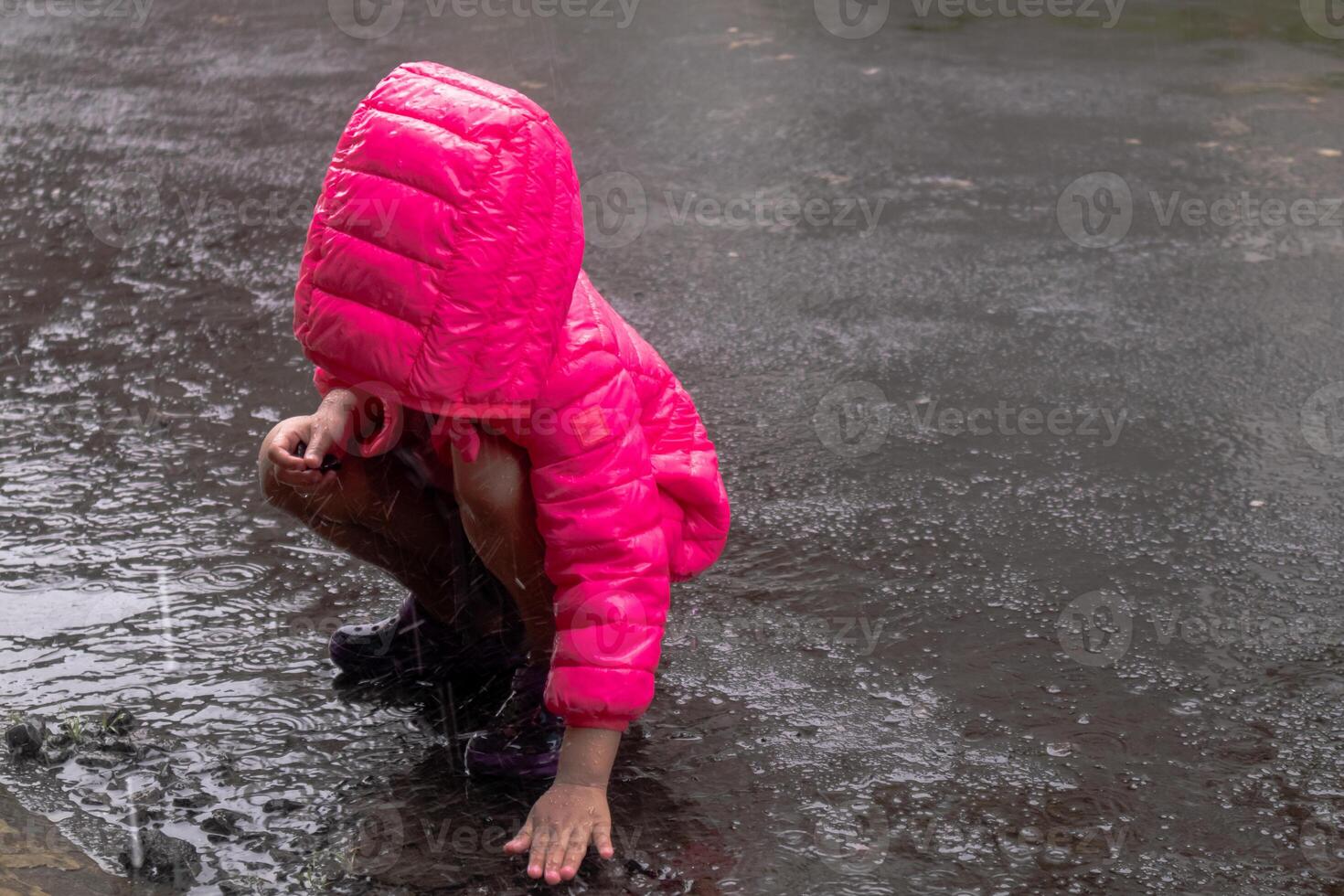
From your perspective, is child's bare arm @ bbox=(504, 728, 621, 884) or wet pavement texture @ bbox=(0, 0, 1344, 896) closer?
child's bare arm @ bbox=(504, 728, 621, 884)

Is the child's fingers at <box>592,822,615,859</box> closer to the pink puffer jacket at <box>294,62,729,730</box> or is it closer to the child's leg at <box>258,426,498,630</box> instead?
the pink puffer jacket at <box>294,62,729,730</box>

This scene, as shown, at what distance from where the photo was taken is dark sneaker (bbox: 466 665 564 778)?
2238 millimetres

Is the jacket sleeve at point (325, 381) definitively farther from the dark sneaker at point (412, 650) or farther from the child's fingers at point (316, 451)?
the dark sneaker at point (412, 650)

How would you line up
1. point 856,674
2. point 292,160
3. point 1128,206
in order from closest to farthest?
point 856,674, point 1128,206, point 292,160

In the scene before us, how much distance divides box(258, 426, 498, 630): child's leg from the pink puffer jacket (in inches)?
8.2

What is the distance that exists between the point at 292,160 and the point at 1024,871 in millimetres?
4157

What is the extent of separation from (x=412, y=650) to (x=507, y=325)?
0.76 meters

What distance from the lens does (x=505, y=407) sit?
201 centimetres

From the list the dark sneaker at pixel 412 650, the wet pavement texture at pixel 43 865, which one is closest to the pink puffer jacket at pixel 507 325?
the dark sneaker at pixel 412 650

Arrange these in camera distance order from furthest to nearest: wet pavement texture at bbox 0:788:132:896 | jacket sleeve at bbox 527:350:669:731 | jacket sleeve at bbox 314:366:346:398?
jacket sleeve at bbox 314:366:346:398
jacket sleeve at bbox 527:350:669:731
wet pavement texture at bbox 0:788:132:896

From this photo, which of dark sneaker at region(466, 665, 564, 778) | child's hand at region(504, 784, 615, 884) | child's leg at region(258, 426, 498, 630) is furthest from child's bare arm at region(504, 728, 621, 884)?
child's leg at region(258, 426, 498, 630)

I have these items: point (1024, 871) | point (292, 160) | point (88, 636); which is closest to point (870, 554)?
point (1024, 871)

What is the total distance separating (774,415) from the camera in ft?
11.6

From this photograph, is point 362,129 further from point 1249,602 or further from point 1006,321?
point 1006,321
